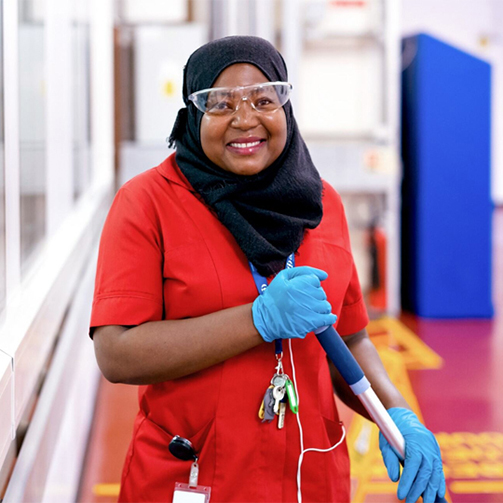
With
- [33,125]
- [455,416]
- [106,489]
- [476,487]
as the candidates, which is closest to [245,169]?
[33,125]

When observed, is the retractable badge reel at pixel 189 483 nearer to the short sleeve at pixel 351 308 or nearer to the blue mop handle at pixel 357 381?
the blue mop handle at pixel 357 381

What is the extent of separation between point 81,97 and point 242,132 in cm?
289

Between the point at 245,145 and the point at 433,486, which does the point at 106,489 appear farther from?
the point at 245,145

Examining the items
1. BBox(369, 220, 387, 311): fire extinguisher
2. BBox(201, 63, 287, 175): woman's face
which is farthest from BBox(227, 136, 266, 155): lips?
BBox(369, 220, 387, 311): fire extinguisher

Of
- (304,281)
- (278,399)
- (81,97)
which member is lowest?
(278,399)

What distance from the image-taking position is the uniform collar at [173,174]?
4.09 ft

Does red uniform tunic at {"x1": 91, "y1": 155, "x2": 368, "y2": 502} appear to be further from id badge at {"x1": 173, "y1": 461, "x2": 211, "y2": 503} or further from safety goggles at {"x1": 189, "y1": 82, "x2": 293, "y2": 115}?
safety goggles at {"x1": 189, "y1": 82, "x2": 293, "y2": 115}

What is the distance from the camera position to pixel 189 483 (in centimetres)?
122

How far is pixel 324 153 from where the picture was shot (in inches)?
190

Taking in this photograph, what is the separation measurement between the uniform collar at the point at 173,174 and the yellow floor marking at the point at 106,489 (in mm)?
1491

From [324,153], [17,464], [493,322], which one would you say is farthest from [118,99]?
[17,464]

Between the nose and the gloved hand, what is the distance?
0.95 feet

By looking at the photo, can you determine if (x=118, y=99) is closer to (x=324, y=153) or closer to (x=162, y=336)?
(x=324, y=153)

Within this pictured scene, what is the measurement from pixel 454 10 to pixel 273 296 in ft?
35.5
